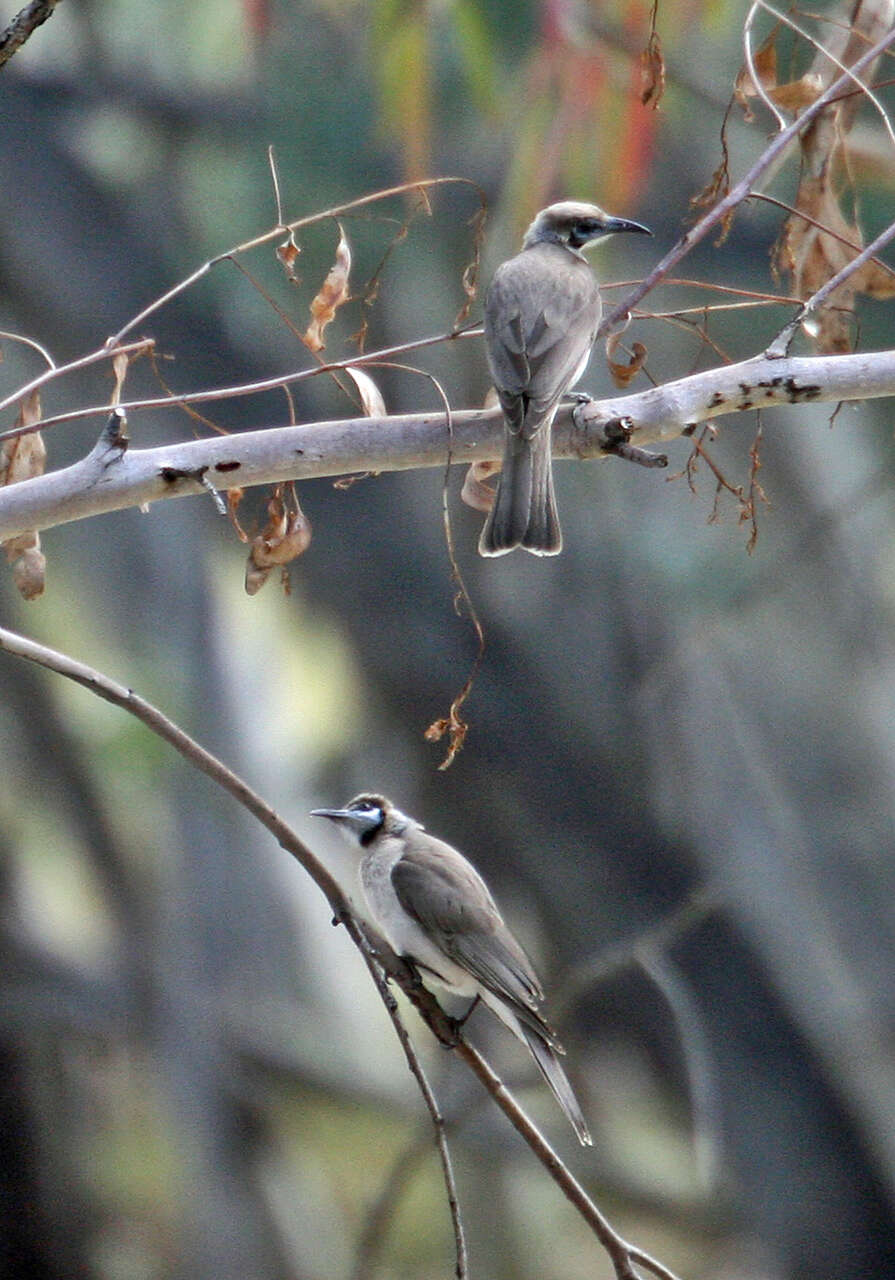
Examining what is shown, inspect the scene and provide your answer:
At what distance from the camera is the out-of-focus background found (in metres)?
6.88

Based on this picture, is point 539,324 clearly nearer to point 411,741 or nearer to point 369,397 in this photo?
point 369,397

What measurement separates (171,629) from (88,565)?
638 millimetres

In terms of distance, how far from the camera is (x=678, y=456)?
7797mm

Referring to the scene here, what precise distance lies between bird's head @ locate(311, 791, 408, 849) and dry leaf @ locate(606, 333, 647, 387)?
1571 millimetres

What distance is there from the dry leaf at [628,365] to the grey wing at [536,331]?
0.15m

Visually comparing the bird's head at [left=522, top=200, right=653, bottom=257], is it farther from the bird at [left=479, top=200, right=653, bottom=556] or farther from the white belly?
the white belly

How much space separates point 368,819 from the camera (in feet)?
13.0

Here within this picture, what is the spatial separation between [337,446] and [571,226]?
1847 mm

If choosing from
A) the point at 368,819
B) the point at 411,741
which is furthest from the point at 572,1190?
the point at 411,741

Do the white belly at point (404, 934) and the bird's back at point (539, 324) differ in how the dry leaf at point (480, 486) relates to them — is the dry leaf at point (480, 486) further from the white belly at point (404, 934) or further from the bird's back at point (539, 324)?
the white belly at point (404, 934)

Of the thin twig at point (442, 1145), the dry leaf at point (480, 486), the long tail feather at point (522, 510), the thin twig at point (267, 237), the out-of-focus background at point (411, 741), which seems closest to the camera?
the thin twig at point (442, 1145)

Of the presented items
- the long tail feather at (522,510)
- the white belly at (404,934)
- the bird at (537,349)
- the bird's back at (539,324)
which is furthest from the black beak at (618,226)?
the white belly at (404,934)

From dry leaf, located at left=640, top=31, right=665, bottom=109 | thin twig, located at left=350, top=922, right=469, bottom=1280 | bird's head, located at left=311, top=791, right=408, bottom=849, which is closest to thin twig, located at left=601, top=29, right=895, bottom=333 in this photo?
dry leaf, located at left=640, top=31, right=665, bottom=109

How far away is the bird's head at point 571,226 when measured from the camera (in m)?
3.96
